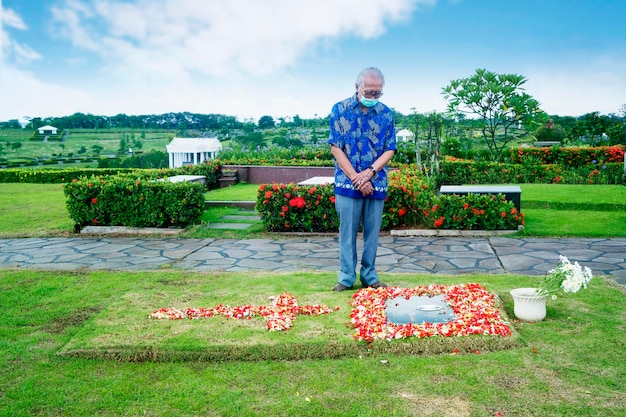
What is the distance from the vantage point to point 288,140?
20.5m

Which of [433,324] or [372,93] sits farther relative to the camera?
[372,93]

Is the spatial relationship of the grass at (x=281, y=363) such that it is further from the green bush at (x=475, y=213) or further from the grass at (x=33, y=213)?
the grass at (x=33, y=213)

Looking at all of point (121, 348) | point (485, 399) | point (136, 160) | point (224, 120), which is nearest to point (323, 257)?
point (121, 348)

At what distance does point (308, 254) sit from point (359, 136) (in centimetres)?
→ 256

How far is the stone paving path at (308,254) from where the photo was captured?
578cm

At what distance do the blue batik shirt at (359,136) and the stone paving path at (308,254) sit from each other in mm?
1575

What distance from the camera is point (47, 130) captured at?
29859 mm

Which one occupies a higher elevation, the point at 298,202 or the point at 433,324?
the point at 298,202

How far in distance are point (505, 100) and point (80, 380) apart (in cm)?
1539

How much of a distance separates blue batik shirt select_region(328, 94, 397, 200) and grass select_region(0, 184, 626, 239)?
370 centimetres

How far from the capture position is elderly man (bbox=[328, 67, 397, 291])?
4250mm

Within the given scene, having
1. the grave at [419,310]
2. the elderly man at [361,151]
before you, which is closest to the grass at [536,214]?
the elderly man at [361,151]

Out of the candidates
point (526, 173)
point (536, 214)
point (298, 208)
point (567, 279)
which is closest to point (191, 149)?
point (526, 173)

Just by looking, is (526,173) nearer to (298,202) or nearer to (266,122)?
(298,202)
